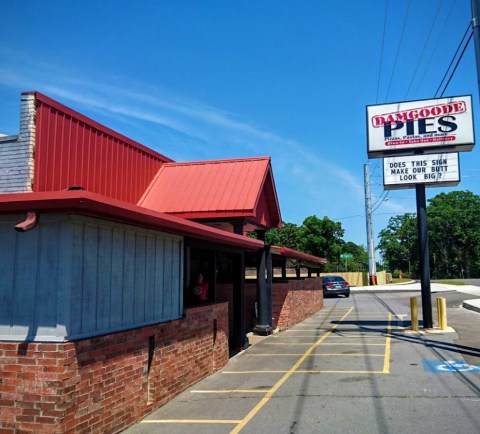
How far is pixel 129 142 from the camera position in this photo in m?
13.0

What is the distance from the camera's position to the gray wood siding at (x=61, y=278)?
557 cm

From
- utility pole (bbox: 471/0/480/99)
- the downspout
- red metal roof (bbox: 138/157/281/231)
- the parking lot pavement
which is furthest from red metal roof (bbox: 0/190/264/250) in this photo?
utility pole (bbox: 471/0/480/99)

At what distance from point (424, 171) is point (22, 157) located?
1221 cm

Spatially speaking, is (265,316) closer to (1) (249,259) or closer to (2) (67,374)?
(1) (249,259)

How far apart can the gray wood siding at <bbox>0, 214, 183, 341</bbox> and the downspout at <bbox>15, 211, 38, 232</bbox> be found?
0.25 metres

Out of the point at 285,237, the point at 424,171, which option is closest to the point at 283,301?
the point at 424,171

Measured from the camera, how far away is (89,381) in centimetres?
575

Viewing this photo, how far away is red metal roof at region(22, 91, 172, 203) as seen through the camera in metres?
9.43

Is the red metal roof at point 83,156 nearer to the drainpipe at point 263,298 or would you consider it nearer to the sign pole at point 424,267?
the drainpipe at point 263,298

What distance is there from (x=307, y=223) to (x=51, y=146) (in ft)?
156

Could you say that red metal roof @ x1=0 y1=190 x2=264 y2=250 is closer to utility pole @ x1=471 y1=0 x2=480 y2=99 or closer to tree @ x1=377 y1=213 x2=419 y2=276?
utility pole @ x1=471 y1=0 x2=480 y2=99

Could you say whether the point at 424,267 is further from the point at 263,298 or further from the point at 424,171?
the point at 263,298

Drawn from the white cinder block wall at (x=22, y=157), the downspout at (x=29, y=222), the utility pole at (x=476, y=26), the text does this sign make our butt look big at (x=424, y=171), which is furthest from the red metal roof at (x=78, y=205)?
the text does this sign make our butt look big at (x=424, y=171)

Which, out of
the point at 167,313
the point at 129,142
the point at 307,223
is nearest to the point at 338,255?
the point at 307,223
